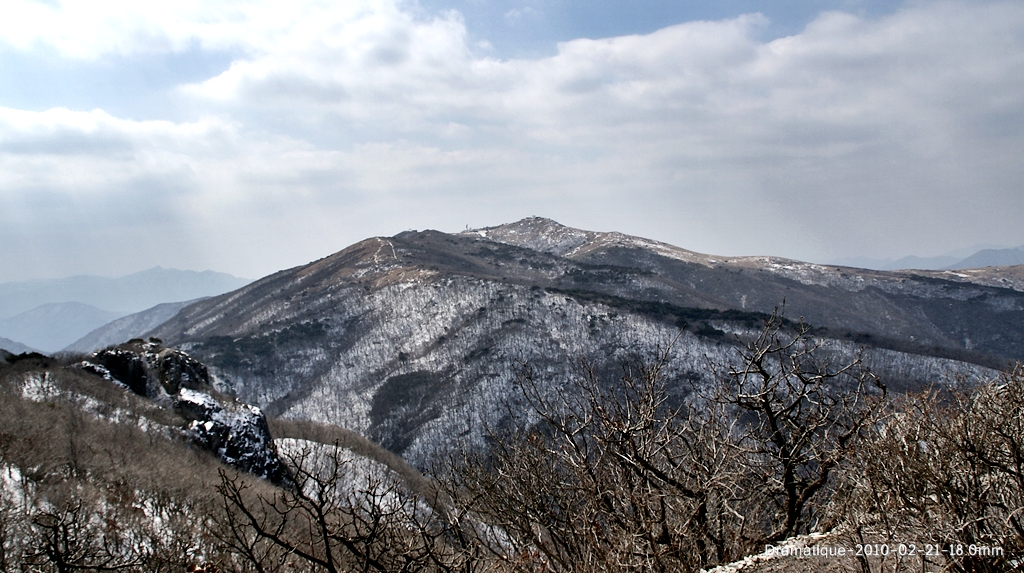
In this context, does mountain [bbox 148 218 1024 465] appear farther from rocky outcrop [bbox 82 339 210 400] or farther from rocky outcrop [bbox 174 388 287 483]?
rocky outcrop [bbox 82 339 210 400]

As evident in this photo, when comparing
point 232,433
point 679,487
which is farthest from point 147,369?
point 679,487

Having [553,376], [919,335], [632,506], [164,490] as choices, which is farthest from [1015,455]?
[919,335]

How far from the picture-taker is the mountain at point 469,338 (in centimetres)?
10700

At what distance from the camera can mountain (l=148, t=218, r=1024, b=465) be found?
10700cm

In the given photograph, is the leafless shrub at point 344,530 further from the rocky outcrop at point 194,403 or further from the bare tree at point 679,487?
the rocky outcrop at point 194,403

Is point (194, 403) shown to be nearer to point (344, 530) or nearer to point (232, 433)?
point (232, 433)

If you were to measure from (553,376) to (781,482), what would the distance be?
339 ft

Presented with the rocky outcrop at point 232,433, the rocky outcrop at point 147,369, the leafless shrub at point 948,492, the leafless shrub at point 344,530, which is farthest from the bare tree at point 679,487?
the rocky outcrop at point 147,369

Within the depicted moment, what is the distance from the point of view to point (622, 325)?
420 ft

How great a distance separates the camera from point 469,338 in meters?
134

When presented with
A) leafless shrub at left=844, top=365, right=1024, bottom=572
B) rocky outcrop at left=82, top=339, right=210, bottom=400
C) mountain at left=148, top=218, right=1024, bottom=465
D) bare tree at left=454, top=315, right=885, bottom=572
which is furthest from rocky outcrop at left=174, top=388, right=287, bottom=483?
leafless shrub at left=844, top=365, right=1024, bottom=572

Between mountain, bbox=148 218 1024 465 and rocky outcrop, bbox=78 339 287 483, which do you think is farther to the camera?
mountain, bbox=148 218 1024 465

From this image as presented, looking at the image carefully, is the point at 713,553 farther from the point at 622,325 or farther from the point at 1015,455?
Answer: the point at 622,325

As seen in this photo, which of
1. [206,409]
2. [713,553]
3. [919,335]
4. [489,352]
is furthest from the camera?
[919,335]
